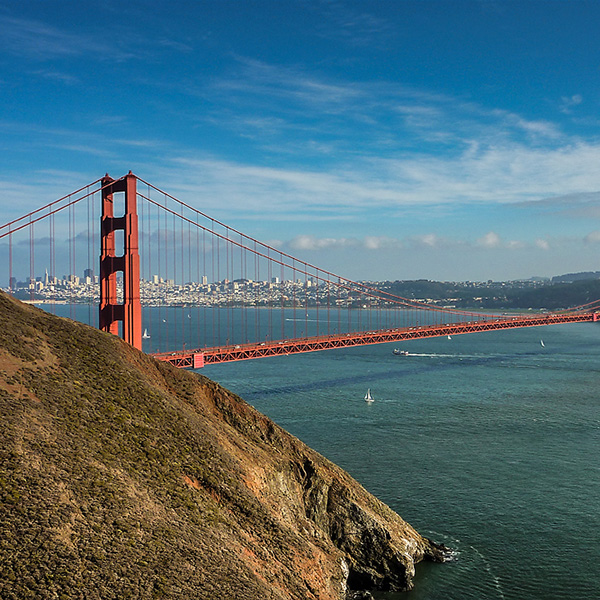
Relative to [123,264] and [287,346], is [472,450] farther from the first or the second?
[123,264]

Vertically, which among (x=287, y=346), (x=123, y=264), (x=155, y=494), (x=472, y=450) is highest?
(x=123, y=264)

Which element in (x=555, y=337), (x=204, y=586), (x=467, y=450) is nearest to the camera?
(x=204, y=586)

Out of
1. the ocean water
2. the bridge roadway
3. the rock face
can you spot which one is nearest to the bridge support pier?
the bridge roadway

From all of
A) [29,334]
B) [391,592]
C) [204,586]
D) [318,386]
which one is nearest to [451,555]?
[391,592]

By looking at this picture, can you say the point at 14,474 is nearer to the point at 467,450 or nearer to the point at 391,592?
the point at 391,592

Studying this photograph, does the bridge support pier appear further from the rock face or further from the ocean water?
the ocean water

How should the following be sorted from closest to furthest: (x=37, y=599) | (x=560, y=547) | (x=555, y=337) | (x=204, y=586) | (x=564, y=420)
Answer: (x=37, y=599), (x=204, y=586), (x=560, y=547), (x=564, y=420), (x=555, y=337)

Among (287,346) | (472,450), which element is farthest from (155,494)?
(287,346)
